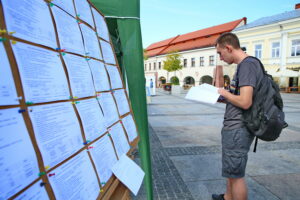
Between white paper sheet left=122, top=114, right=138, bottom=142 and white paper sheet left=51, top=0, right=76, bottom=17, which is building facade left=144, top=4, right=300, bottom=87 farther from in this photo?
white paper sheet left=51, top=0, right=76, bottom=17

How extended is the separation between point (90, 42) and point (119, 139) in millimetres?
693

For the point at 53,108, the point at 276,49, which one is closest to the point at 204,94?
the point at 53,108

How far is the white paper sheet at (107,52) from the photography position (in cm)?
157

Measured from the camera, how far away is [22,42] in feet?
2.43

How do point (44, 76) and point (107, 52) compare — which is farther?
point (107, 52)

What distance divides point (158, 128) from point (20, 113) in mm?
5378

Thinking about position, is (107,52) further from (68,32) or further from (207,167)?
(207,167)

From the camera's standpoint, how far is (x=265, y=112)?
165 cm

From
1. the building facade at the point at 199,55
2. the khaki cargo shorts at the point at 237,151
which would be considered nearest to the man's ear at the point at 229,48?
the khaki cargo shorts at the point at 237,151

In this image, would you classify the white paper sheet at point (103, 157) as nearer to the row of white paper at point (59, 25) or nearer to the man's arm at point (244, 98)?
the row of white paper at point (59, 25)

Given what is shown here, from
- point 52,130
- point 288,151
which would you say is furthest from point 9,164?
point 288,151

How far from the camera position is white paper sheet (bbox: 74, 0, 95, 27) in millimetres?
1256

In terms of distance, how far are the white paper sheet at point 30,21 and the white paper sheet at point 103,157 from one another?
568mm

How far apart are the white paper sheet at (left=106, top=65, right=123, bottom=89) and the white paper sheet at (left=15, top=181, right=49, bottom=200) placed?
983 mm
